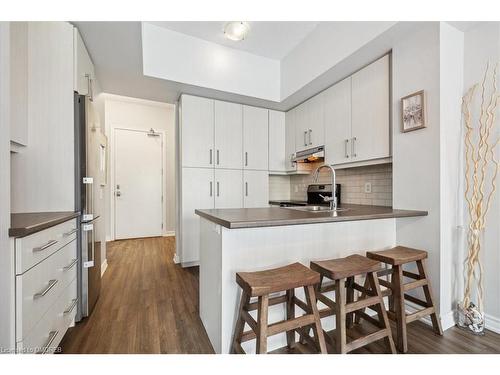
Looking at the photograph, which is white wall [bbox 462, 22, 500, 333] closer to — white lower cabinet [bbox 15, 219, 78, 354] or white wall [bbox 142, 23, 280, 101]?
white wall [bbox 142, 23, 280, 101]

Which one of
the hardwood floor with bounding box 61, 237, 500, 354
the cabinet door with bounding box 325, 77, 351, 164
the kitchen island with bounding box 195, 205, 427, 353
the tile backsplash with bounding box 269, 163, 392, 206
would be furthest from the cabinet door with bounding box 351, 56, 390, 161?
the hardwood floor with bounding box 61, 237, 500, 354

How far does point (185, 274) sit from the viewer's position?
2.84 meters

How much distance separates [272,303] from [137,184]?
4.34m

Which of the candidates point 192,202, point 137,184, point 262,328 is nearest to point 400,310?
point 262,328

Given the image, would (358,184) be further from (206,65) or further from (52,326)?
(52,326)

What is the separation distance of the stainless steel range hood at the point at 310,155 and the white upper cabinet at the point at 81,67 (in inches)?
Answer: 96.9

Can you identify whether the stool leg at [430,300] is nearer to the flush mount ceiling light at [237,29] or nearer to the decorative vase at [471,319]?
the decorative vase at [471,319]

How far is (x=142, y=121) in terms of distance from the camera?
488 cm

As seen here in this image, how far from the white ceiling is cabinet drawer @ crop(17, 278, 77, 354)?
2684 millimetres

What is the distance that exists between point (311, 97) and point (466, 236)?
2227 mm

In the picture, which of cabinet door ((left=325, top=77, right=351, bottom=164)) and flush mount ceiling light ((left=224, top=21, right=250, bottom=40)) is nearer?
flush mount ceiling light ((left=224, top=21, right=250, bottom=40))

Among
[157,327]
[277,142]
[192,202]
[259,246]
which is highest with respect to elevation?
[277,142]

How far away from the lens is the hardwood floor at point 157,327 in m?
1.47

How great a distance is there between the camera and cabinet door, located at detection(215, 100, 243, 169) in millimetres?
3223
